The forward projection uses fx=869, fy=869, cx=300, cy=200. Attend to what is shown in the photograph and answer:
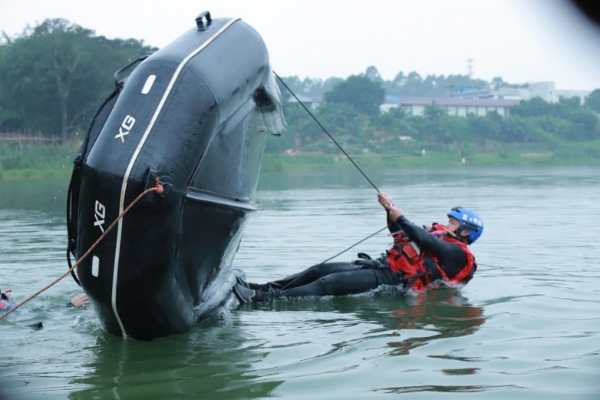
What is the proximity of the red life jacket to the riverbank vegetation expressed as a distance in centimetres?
2067

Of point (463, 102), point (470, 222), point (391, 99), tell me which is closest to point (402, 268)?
point (470, 222)

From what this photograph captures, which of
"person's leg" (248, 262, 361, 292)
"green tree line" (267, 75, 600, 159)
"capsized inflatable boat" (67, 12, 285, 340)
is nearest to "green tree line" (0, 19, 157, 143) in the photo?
"green tree line" (267, 75, 600, 159)

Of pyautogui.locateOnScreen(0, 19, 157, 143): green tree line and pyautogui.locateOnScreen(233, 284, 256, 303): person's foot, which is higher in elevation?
pyautogui.locateOnScreen(0, 19, 157, 143): green tree line

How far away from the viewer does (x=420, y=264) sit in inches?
323

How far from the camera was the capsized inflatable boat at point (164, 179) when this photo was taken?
5477 millimetres

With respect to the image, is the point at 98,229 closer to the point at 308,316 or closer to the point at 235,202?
the point at 235,202

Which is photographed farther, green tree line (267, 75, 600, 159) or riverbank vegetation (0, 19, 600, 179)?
green tree line (267, 75, 600, 159)

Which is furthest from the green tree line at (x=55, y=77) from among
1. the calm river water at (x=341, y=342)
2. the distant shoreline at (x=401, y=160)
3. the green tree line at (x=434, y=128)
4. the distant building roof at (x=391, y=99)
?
the distant building roof at (x=391, y=99)

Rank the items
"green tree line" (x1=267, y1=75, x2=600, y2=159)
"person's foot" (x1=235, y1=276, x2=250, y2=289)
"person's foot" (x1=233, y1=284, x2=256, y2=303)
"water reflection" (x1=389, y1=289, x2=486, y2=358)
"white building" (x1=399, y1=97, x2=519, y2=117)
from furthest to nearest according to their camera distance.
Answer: "white building" (x1=399, y1=97, x2=519, y2=117) < "green tree line" (x1=267, y1=75, x2=600, y2=159) < "person's foot" (x1=235, y1=276, x2=250, y2=289) < "person's foot" (x1=233, y1=284, x2=256, y2=303) < "water reflection" (x1=389, y1=289, x2=486, y2=358)

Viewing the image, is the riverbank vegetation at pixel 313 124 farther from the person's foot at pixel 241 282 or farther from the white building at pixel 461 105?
the person's foot at pixel 241 282

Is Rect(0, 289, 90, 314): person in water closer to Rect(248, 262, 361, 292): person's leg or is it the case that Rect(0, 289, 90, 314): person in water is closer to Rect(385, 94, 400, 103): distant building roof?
Rect(248, 262, 361, 292): person's leg

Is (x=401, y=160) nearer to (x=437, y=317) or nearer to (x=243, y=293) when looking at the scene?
(x=243, y=293)

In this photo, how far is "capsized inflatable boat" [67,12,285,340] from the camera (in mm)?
5477

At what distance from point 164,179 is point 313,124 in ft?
187
